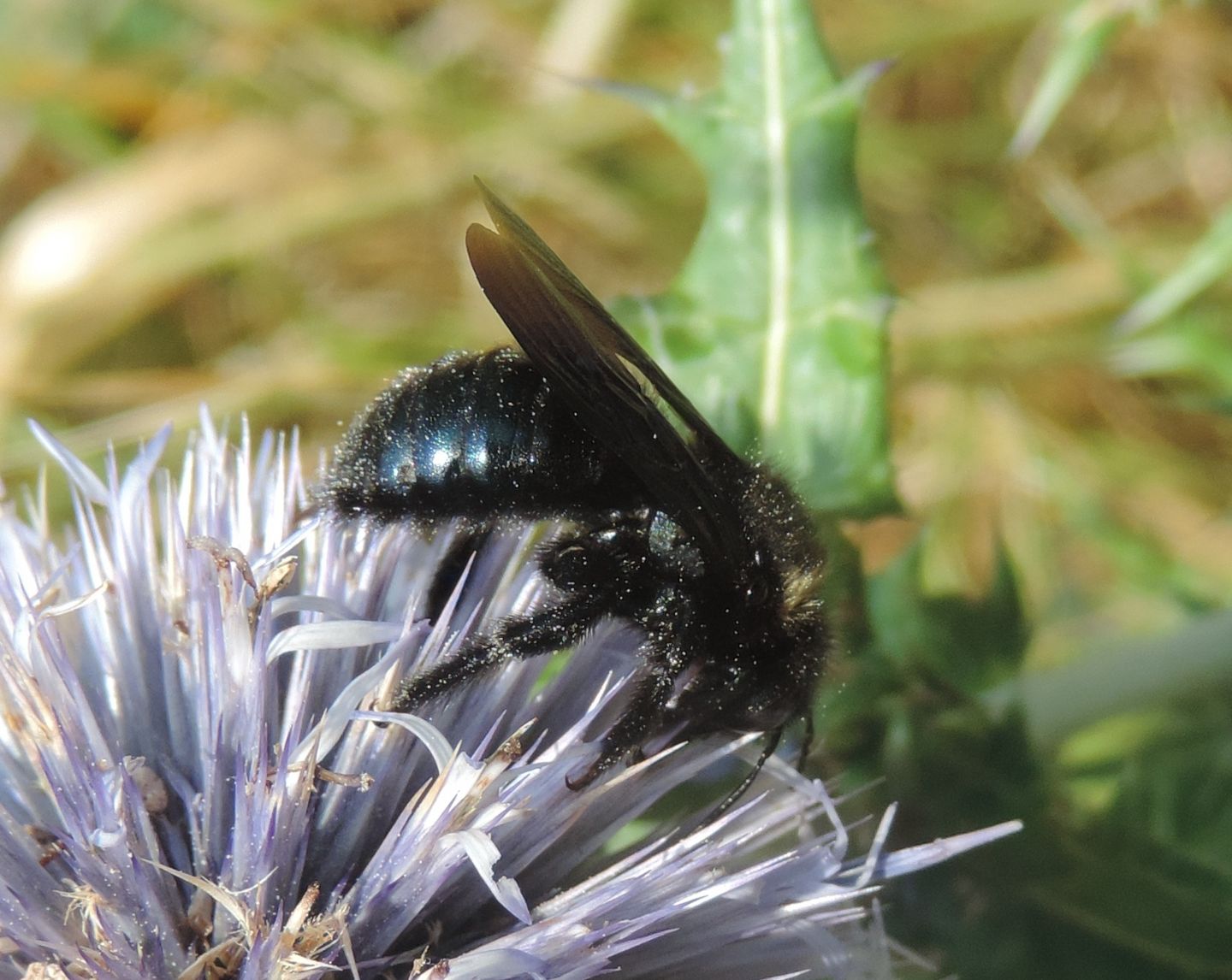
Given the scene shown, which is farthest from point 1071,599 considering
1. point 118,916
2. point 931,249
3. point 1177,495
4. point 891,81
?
point 118,916

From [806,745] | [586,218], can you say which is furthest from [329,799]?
[586,218]

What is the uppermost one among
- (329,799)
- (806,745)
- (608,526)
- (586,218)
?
(586,218)

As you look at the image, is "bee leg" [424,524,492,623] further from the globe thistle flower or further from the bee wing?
the bee wing

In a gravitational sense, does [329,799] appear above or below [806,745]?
above

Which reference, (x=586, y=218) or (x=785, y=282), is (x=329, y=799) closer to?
(x=785, y=282)

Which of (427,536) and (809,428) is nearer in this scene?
(427,536)

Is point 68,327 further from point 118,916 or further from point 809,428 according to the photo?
point 118,916

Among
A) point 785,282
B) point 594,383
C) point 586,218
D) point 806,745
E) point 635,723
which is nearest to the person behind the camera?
point 594,383
